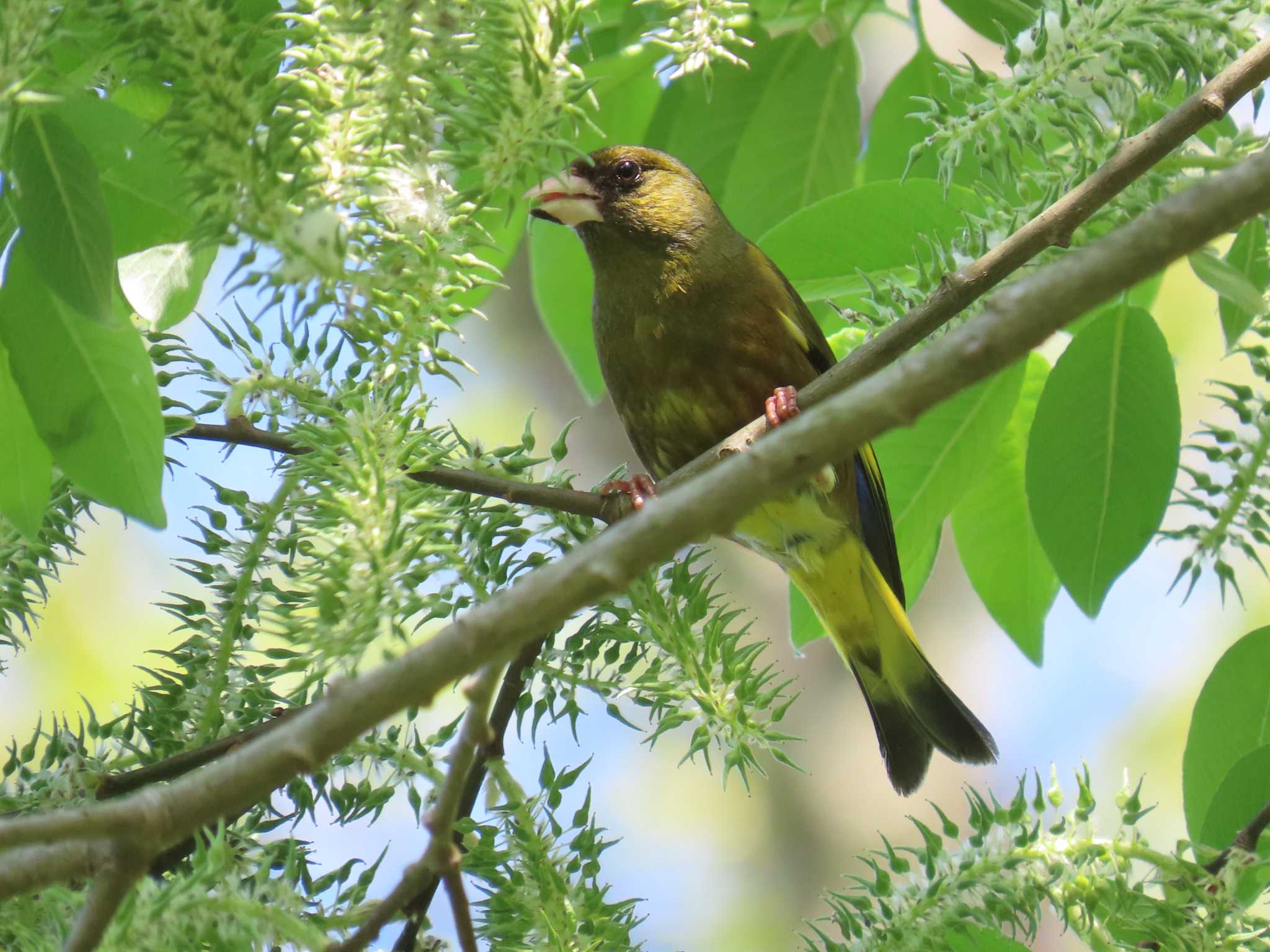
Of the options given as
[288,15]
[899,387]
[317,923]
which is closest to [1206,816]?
[899,387]

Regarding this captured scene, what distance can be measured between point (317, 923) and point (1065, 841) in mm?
841

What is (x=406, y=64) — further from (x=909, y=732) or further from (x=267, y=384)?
(x=909, y=732)

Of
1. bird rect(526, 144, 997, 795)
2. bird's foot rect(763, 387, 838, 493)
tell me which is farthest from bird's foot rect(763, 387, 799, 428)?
bird rect(526, 144, 997, 795)

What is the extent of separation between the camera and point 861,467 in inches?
132

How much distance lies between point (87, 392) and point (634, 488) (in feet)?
3.89

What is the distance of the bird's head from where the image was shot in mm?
3408

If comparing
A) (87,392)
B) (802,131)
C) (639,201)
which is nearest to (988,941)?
(87,392)

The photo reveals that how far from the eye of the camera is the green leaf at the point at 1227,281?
1739 millimetres

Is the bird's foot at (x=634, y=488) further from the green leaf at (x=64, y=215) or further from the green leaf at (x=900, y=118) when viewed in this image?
the green leaf at (x=64, y=215)

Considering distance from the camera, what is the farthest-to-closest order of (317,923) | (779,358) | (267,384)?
(779,358), (267,384), (317,923)

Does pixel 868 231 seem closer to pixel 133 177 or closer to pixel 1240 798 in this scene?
pixel 1240 798

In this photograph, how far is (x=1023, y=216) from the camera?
1.72 meters

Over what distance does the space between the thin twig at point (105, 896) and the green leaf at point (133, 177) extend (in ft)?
2.36

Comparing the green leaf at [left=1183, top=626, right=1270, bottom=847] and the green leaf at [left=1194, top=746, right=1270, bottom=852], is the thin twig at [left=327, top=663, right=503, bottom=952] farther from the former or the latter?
the green leaf at [left=1183, top=626, right=1270, bottom=847]
